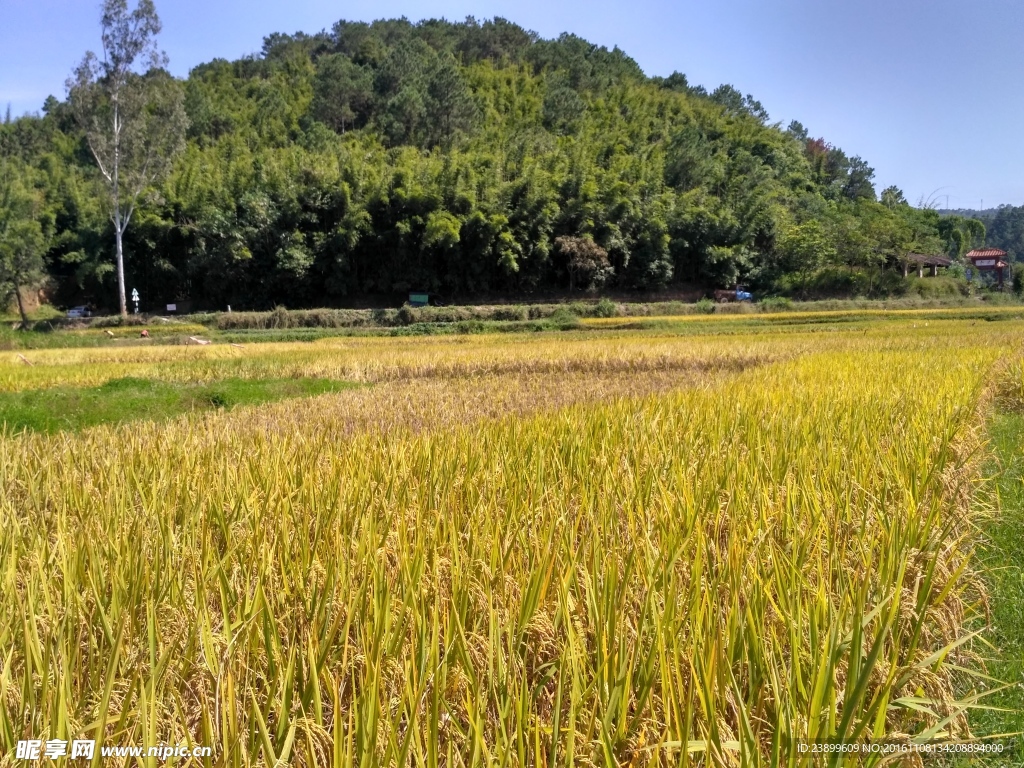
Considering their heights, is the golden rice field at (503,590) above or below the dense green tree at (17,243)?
below

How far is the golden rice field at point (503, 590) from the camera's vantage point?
1.36 meters

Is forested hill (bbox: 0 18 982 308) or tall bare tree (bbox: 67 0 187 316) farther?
forested hill (bbox: 0 18 982 308)

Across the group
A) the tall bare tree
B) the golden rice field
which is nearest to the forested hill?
the tall bare tree

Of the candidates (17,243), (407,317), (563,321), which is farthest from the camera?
(407,317)

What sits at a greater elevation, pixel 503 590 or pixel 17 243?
pixel 17 243

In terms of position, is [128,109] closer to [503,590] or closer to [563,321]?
[563,321]

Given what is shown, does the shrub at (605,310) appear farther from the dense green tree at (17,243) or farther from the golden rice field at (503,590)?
the golden rice field at (503,590)

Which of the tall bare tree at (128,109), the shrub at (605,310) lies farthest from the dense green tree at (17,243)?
the shrub at (605,310)

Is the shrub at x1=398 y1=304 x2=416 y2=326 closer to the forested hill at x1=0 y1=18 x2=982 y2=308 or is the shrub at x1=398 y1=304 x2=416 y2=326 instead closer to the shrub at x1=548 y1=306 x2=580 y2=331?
Result: the shrub at x1=548 y1=306 x2=580 y2=331

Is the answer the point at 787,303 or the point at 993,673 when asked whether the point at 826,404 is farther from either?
the point at 787,303

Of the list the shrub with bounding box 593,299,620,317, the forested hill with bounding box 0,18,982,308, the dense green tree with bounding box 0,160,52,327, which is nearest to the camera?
the dense green tree with bounding box 0,160,52,327

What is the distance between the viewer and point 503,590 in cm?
195

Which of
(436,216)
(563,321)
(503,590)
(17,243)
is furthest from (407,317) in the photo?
(503,590)

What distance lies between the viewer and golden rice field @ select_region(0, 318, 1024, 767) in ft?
4.45
